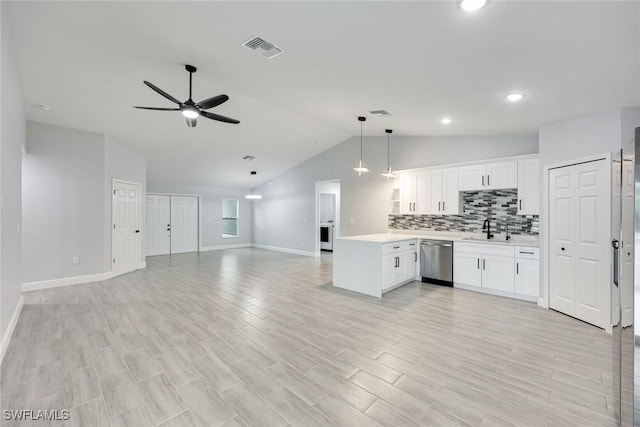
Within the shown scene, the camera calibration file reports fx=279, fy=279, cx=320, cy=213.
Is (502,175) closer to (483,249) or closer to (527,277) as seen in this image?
(483,249)

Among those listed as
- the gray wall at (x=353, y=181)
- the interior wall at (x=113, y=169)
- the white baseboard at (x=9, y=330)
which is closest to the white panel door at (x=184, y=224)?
the gray wall at (x=353, y=181)

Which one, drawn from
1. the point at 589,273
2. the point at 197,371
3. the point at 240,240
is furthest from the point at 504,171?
the point at 240,240

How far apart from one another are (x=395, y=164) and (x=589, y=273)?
12.4 ft

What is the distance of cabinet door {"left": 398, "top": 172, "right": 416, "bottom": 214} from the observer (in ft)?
19.3

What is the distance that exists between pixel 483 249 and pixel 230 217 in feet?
28.9

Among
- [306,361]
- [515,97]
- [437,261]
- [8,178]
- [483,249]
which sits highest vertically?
[515,97]

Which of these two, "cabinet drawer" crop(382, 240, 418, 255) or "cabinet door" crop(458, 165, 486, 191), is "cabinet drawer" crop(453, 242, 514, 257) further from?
"cabinet door" crop(458, 165, 486, 191)

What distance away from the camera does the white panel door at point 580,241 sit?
130 inches

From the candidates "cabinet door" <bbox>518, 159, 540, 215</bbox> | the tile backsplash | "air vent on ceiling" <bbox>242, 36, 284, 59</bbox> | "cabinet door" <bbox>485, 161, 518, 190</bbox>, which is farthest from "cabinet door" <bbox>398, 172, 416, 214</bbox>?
"air vent on ceiling" <bbox>242, 36, 284, 59</bbox>

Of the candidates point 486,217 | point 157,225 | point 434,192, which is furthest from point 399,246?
point 157,225

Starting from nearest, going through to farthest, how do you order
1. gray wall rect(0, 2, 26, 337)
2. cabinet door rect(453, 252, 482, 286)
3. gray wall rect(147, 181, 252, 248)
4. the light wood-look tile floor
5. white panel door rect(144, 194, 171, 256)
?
the light wood-look tile floor → gray wall rect(0, 2, 26, 337) → cabinet door rect(453, 252, 482, 286) → white panel door rect(144, 194, 171, 256) → gray wall rect(147, 181, 252, 248)

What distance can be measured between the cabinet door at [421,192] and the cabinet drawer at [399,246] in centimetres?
79

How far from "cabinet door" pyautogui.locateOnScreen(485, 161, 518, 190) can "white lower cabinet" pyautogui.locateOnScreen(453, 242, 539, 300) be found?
1.04 m

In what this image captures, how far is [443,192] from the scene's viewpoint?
5426 mm
